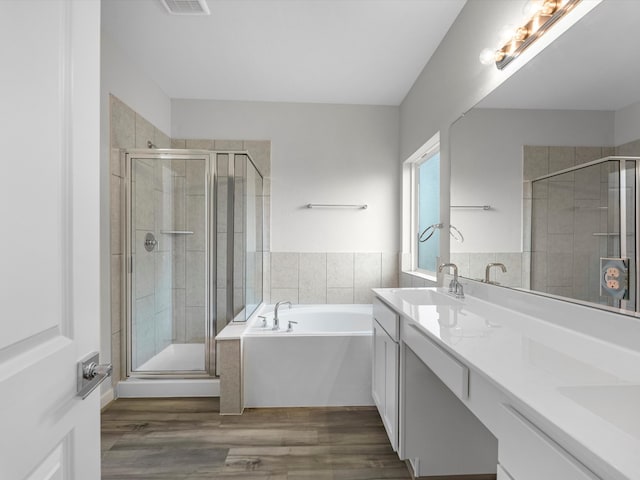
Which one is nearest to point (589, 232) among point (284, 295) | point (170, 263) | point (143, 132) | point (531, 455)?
point (531, 455)

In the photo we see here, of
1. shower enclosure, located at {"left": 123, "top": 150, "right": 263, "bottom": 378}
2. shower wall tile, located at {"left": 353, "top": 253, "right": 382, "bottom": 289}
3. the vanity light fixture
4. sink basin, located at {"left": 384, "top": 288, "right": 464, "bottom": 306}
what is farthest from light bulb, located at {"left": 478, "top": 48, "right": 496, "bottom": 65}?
shower wall tile, located at {"left": 353, "top": 253, "right": 382, "bottom": 289}

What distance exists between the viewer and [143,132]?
2875mm

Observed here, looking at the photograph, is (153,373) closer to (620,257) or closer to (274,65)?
(274,65)

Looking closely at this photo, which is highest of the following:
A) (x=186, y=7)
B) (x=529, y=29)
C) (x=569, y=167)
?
(x=186, y=7)

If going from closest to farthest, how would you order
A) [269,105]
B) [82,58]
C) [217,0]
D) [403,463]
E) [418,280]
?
[82,58], [403,463], [217,0], [418,280], [269,105]

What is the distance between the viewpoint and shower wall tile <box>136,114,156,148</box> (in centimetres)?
279

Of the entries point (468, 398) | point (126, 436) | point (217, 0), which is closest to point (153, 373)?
point (126, 436)

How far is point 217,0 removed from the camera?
202 centimetres

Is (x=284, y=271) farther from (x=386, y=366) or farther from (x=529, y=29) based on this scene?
(x=529, y=29)

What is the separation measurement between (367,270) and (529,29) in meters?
2.44

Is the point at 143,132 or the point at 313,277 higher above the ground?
the point at 143,132

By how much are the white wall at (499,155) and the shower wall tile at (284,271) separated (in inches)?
68.2

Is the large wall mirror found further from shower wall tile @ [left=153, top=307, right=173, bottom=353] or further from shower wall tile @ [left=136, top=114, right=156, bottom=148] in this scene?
shower wall tile @ [left=136, top=114, right=156, bottom=148]

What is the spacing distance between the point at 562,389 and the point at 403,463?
1393 millimetres
